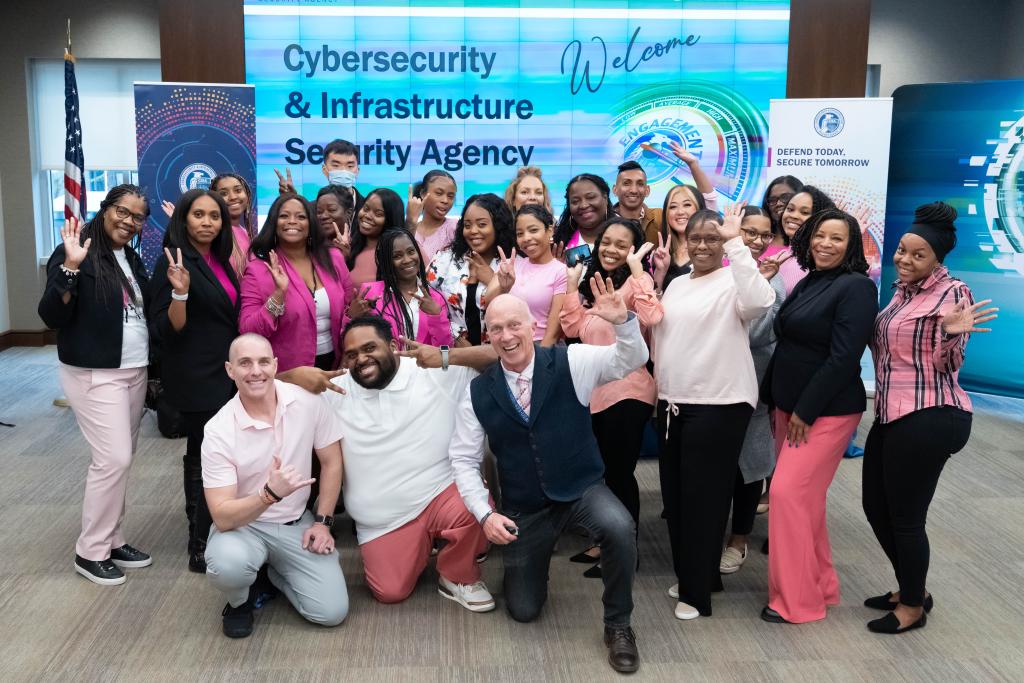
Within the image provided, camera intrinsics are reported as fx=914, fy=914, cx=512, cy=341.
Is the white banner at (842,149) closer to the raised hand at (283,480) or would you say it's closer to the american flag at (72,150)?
the raised hand at (283,480)

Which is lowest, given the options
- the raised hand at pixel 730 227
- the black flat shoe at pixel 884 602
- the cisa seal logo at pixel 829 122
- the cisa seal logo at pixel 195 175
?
the black flat shoe at pixel 884 602

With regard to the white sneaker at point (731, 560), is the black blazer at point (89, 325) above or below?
above

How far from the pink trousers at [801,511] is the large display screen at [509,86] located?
425 cm

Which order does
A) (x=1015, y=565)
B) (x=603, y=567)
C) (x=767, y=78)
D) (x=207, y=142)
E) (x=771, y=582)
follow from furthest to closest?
(x=767, y=78) → (x=207, y=142) → (x=1015, y=565) → (x=771, y=582) → (x=603, y=567)

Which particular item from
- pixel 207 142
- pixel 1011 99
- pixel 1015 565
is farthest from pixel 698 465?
pixel 1011 99

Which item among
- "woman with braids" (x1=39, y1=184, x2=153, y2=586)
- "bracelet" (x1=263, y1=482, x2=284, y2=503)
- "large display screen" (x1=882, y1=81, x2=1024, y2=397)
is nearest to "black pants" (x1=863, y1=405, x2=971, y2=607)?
"bracelet" (x1=263, y1=482, x2=284, y2=503)

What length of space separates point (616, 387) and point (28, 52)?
7.84 m

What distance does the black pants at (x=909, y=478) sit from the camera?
303cm

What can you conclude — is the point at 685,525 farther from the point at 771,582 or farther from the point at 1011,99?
the point at 1011,99

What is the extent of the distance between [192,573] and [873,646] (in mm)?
2584

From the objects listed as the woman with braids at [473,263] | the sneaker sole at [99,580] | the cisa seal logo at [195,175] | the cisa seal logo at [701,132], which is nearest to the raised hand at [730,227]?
the woman with braids at [473,263]

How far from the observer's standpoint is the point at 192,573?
12.1ft

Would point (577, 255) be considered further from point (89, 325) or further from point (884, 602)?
point (89, 325)

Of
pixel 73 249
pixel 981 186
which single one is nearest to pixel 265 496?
pixel 73 249
